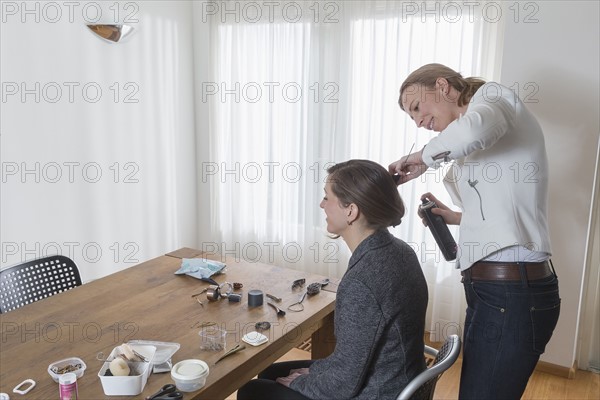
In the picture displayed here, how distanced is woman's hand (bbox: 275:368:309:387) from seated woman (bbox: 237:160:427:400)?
1cm

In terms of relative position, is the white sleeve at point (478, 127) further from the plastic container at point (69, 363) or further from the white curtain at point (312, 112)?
the white curtain at point (312, 112)

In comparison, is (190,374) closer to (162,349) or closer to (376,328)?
(162,349)

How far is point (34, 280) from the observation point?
6.86 ft

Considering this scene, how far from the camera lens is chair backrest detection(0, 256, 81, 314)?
6.53 ft

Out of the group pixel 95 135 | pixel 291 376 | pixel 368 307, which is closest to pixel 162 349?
pixel 291 376

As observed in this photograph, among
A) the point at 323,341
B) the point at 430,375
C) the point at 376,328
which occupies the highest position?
the point at 376,328

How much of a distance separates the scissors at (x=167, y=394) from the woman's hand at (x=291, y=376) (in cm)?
44

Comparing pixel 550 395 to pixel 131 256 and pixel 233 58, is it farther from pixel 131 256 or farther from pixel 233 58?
pixel 233 58

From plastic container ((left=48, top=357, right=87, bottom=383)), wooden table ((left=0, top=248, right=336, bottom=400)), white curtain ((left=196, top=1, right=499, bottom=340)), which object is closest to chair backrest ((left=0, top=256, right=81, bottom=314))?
wooden table ((left=0, top=248, right=336, bottom=400))

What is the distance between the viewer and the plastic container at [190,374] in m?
1.31

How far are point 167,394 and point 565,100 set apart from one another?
2.32 m

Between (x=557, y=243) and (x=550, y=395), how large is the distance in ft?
2.58

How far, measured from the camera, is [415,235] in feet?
10.9

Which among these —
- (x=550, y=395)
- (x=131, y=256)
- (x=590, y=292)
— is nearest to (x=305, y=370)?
(x=550, y=395)
